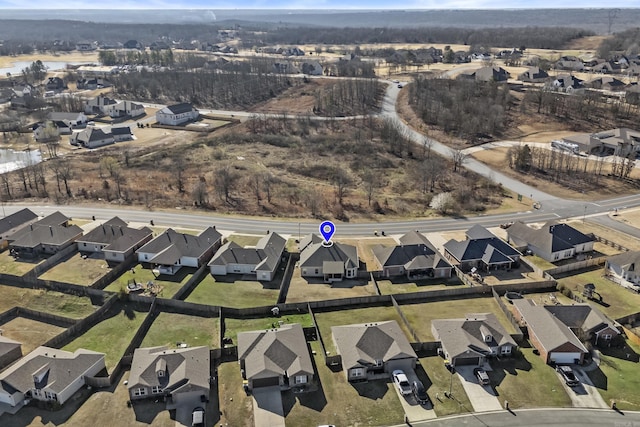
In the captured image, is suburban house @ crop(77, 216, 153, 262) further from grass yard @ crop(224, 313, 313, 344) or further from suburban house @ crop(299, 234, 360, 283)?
suburban house @ crop(299, 234, 360, 283)

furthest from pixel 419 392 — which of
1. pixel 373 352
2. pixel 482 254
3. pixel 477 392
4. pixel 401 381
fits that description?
pixel 482 254

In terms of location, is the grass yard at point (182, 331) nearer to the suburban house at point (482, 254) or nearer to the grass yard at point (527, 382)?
the grass yard at point (527, 382)

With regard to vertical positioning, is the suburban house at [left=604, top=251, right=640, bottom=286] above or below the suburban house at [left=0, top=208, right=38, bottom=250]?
below

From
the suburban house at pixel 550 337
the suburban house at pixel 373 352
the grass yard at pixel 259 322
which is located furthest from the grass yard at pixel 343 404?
the suburban house at pixel 550 337

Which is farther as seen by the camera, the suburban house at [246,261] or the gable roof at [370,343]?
the suburban house at [246,261]

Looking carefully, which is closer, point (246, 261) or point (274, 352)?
point (274, 352)

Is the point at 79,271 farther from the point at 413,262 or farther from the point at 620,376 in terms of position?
the point at 620,376

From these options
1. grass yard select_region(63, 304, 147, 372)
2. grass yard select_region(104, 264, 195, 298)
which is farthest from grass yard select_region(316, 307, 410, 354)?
grass yard select_region(63, 304, 147, 372)
